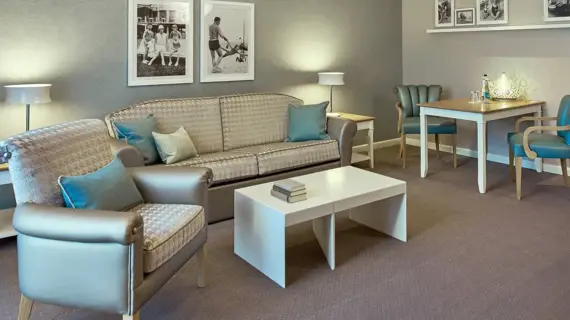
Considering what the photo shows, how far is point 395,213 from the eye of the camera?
350 cm

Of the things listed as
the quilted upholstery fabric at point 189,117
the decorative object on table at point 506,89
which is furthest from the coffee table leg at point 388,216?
the decorative object on table at point 506,89

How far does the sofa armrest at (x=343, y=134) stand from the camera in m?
4.71

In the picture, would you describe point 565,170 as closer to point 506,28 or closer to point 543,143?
point 543,143

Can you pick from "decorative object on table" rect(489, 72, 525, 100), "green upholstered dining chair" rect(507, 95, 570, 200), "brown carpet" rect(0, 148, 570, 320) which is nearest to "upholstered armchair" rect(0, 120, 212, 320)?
"brown carpet" rect(0, 148, 570, 320)

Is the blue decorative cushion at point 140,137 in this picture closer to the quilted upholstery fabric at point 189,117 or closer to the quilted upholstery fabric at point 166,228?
the quilted upholstery fabric at point 189,117

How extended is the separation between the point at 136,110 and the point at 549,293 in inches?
132

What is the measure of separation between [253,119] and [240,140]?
0.27 m

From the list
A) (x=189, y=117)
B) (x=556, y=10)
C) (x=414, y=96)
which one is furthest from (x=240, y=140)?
(x=556, y=10)

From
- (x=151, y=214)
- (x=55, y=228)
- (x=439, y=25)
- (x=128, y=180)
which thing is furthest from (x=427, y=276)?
(x=439, y=25)

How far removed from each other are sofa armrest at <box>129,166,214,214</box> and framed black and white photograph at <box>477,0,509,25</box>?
14.1 ft

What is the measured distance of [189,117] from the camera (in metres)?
4.38

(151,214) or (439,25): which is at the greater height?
(439,25)

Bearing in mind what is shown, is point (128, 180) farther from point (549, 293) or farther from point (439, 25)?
point (439, 25)

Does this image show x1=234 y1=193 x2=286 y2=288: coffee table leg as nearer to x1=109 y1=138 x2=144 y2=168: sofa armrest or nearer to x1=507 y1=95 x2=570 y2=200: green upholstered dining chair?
x1=109 y1=138 x2=144 y2=168: sofa armrest
